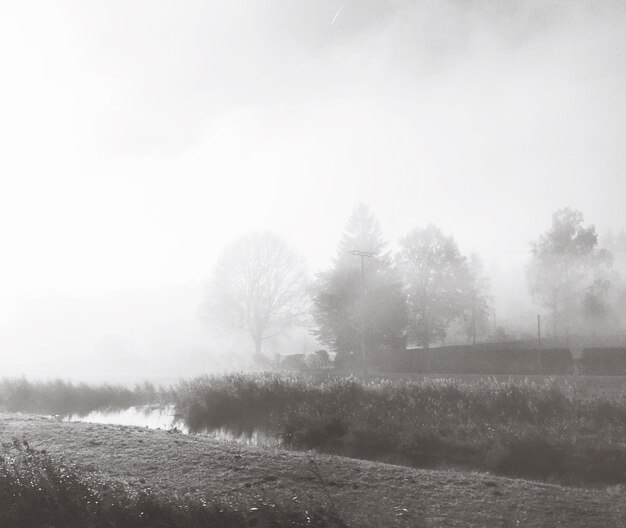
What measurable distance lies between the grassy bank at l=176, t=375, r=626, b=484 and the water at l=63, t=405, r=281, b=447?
560 mm

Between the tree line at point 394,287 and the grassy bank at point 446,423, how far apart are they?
2300 cm

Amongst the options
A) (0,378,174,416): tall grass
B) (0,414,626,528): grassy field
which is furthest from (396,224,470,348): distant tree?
(0,414,626,528): grassy field

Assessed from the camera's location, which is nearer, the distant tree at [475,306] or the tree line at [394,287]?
the tree line at [394,287]

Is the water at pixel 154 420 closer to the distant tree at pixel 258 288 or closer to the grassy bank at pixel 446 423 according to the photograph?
the grassy bank at pixel 446 423

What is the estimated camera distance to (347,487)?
10148mm

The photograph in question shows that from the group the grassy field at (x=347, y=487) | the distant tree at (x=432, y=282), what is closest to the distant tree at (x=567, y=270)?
the distant tree at (x=432, y=282)

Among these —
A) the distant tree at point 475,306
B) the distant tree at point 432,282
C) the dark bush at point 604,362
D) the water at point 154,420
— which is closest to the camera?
the water at point 154,420

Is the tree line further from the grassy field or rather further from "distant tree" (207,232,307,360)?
the grassy field

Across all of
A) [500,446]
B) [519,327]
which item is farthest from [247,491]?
[519,327]

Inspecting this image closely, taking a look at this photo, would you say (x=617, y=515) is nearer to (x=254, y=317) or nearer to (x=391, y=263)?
(x=391, y=263)

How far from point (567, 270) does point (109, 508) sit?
54779mm

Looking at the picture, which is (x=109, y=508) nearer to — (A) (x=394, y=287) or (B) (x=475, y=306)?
(A) (x=394, y=287)

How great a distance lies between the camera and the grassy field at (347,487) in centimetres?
853

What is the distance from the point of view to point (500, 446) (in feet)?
54.0
